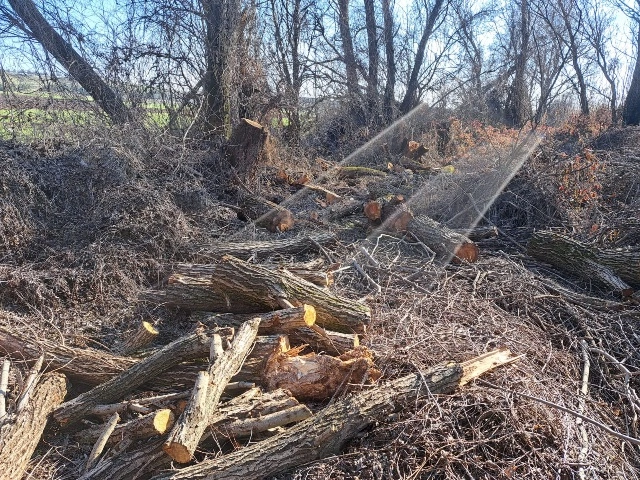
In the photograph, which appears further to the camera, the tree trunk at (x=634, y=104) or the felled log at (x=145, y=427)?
the tree trunk at (x=634, y=104)

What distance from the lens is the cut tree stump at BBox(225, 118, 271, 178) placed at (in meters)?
6.90

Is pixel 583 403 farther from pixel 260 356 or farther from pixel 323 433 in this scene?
pixel 260 356

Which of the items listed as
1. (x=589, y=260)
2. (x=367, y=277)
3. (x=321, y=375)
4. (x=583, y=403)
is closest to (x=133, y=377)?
(x=321, y=375)

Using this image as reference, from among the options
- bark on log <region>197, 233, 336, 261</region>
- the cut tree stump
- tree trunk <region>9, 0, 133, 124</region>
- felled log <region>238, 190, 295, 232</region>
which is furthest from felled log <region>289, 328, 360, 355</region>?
tree trunk <region>9, 0, 133, 124</region>

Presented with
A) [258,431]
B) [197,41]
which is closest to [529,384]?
[258,431]

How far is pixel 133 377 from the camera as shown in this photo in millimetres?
2949

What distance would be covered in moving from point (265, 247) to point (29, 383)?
2.57 meters

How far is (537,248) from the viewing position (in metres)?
5.18

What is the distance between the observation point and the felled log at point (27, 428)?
2.42 metres

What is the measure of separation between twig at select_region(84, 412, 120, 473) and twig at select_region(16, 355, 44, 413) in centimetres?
48

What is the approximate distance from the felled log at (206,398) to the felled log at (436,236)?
2.60 meters

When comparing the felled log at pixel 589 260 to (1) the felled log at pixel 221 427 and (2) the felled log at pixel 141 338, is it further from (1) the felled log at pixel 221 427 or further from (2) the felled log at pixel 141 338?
(2) the felled log at pixel 141 338

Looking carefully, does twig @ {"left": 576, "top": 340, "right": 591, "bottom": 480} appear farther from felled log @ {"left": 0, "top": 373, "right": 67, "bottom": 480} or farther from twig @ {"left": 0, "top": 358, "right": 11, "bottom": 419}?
twig @ {"left": 0, "top": 358, "right": 11, "bottom": 419}

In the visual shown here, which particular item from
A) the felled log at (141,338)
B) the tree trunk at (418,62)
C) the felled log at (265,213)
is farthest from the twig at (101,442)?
the tree trunk at (418,62)
